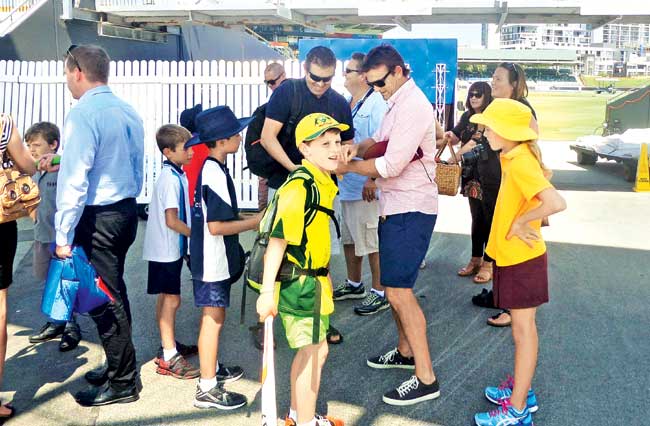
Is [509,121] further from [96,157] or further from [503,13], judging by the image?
[503,13]

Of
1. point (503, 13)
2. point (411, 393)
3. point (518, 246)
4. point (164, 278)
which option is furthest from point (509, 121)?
point (503, 13)

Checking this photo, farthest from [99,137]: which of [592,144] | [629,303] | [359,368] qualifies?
[592,144]

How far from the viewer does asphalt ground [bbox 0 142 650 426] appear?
3.83 metres

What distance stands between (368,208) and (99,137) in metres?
2.46

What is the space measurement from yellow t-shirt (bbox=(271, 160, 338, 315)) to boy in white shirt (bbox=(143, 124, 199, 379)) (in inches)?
50.6

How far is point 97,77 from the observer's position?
12.3ft

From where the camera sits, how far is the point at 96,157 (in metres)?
Result: 3.69

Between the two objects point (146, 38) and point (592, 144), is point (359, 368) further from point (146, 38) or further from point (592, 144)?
point (146, 38)

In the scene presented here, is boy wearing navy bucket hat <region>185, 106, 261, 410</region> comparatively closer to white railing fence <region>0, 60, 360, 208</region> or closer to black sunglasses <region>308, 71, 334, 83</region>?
black sunglasses <region>308, 71, 334, 83</region>

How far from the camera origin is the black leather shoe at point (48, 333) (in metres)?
4.93

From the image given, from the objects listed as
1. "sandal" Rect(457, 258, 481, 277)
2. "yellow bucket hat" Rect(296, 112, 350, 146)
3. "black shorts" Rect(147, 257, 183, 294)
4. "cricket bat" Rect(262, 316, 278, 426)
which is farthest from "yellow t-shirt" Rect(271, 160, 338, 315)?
"sandal" Rect(457, 258, 481, 277)

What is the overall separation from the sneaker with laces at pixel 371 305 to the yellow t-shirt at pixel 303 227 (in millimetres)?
2170

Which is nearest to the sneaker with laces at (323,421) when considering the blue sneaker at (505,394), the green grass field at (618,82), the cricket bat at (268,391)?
the cricket bat at (268,391)

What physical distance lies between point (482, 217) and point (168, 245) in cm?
316
